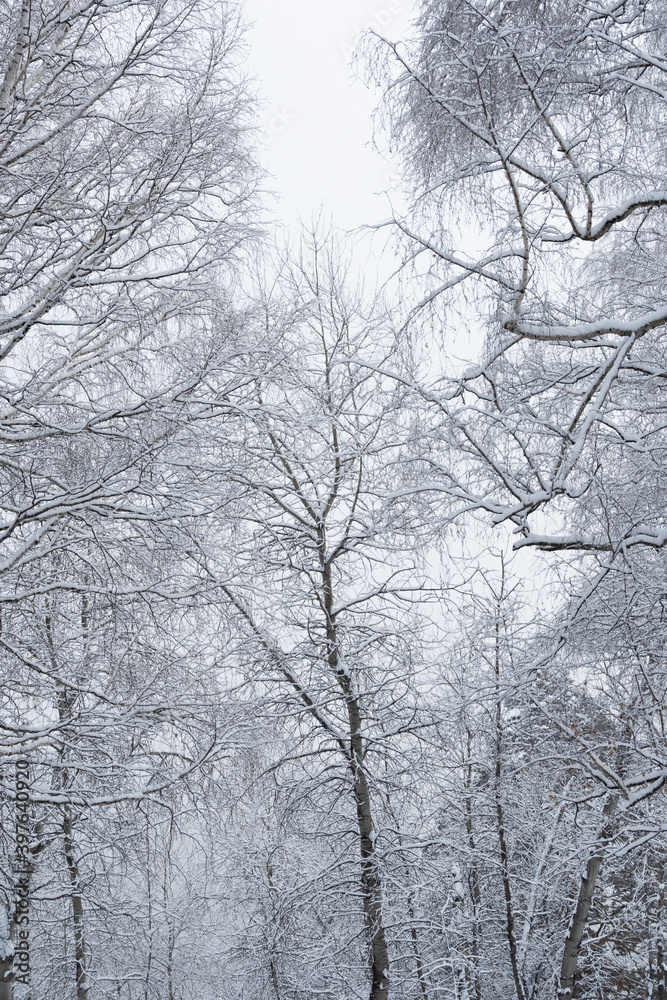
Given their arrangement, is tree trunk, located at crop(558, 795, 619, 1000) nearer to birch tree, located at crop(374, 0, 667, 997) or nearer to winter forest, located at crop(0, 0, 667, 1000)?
winter forest, located at crop(0, 0, 667, 1000)

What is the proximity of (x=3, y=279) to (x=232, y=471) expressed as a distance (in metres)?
1.96

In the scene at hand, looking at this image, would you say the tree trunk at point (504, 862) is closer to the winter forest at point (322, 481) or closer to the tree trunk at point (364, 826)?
the winter forest at point (322, 481)

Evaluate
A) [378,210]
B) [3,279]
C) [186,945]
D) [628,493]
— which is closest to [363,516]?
[628,493]

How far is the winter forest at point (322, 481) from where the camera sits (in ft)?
14.1

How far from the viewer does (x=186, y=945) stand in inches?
545

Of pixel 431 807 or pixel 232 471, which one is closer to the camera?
pixel 232 471

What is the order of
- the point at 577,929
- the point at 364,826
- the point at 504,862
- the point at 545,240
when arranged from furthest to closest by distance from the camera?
the point at 577,929, the point at 504,862, the point at 364,826, the point at 545,240

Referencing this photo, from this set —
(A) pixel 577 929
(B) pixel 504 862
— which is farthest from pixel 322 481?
(A) pixel 577 929

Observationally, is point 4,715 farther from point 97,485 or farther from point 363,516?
point 363,516

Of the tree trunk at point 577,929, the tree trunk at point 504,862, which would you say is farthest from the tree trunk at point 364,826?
the tree trunk at point 577,929

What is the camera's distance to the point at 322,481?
7.79 meters

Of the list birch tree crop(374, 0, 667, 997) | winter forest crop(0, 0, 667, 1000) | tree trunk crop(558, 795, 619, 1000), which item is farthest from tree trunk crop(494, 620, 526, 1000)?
birch tree crop(374, 0, 667, 997)

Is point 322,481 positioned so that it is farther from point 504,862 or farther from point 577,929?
point 577,929
